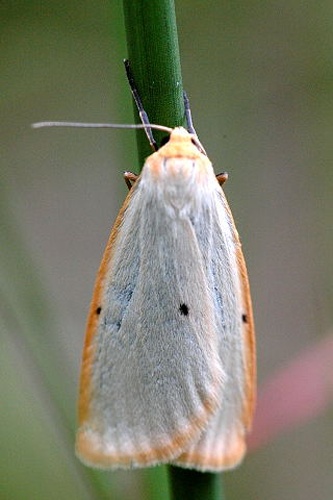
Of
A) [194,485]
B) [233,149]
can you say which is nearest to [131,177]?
[194,485]

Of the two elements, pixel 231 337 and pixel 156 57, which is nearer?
pixel 156 57

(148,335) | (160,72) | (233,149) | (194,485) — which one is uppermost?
(160,72)

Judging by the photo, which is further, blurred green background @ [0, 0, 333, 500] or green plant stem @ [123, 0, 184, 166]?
blurred green background @ [0, 0, 333, 500]

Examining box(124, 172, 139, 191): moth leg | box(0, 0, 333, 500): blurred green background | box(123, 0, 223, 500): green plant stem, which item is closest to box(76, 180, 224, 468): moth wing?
box(124, 172, 139, 191): moth leg

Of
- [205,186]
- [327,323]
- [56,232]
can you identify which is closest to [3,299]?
[205,186]

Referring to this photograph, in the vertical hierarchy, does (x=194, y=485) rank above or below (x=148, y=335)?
below

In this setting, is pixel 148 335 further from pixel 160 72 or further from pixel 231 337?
pixel 160 72

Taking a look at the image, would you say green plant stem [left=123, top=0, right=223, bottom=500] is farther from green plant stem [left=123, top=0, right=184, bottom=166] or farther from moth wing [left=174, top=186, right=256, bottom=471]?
moth wing [left=174, top=186, right=256, bottom=471]
